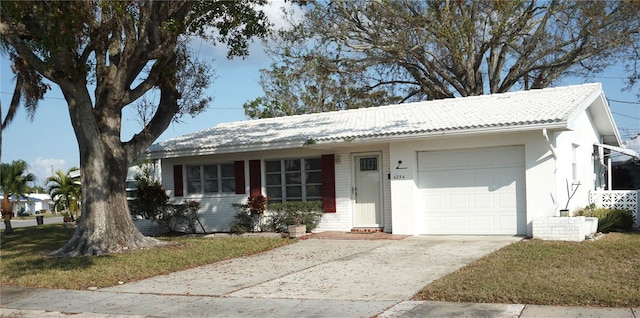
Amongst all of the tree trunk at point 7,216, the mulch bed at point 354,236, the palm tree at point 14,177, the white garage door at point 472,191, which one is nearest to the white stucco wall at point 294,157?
the mulch bed at point 354,236

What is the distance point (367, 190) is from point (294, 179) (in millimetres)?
2370

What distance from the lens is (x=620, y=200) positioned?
16.1 metres

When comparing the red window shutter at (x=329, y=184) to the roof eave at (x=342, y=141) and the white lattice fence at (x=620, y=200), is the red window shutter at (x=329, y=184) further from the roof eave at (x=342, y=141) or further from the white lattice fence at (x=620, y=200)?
the white lattice fence at (x=620, y=200)

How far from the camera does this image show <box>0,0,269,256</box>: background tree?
13359mm

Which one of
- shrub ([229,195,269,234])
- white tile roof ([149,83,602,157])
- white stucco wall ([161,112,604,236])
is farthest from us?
shrub ([229,195,269,234])

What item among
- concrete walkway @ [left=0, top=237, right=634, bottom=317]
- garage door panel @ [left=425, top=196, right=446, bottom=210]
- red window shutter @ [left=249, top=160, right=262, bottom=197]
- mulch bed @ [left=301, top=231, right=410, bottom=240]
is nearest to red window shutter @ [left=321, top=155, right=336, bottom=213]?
mulch bed @ [left=301, top=231, right=410, bottom=240]

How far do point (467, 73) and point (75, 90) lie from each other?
58.0ft

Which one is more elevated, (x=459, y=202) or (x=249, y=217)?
(x=459, y=202)

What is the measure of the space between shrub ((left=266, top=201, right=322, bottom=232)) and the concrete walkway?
3.65 meters

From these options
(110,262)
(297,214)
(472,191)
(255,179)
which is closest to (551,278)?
(472,191)

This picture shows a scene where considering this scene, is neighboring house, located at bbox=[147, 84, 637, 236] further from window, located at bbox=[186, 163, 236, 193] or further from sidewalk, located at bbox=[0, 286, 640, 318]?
sidewalk, located at bbox=[0, 286, 640, 318]

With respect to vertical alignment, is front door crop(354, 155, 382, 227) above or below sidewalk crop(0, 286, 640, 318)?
above

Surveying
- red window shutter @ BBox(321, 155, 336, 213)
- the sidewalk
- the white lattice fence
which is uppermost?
red window shutter @ BBox(321, 155, 336, 213)

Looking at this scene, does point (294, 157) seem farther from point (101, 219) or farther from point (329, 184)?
point (101, 219)
